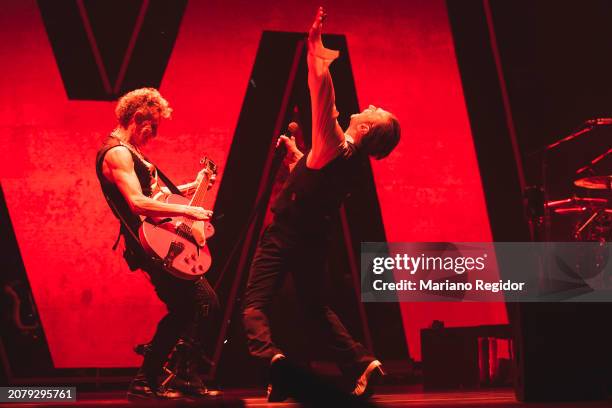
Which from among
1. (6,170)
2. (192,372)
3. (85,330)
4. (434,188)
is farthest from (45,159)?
(434,188)

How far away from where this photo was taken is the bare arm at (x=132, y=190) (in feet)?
10.8

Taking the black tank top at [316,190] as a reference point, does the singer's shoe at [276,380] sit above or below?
below

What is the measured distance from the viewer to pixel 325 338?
3.31 metres

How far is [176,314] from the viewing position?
11.2ft

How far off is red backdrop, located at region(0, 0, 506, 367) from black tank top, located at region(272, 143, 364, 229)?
2.01 m

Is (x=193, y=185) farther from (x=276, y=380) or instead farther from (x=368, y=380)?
(x=368, y=380)

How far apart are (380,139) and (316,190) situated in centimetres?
42

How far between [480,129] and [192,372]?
11.0 feet

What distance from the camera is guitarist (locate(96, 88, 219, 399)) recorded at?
333cm

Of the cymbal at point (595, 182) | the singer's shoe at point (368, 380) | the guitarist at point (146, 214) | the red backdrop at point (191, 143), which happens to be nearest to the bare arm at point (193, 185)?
the guitarist at point (146, 214)

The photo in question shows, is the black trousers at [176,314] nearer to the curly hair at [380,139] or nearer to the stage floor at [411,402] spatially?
the stage floor at [411,402]

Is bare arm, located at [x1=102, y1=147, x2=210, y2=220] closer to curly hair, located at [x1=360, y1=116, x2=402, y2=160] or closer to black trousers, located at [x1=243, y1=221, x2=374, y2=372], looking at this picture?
black trousers, located at [x1=243, y1=221, x2=374, y2=372]

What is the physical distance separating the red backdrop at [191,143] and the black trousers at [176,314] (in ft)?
5.08

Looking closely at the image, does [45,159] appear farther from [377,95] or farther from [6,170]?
[377,95]
